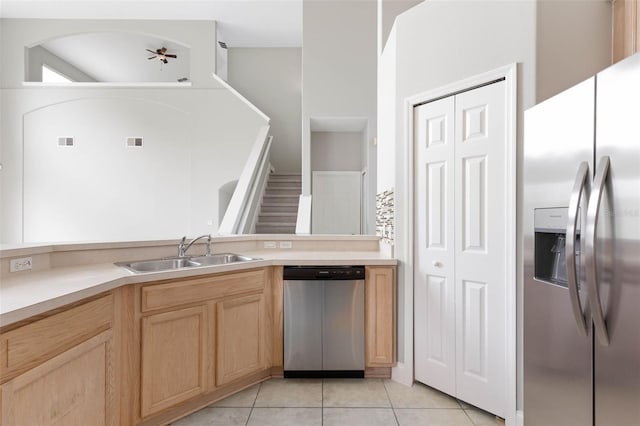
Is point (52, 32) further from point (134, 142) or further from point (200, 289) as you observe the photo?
point (200, 289)

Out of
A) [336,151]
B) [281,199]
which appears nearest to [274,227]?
[281,199]

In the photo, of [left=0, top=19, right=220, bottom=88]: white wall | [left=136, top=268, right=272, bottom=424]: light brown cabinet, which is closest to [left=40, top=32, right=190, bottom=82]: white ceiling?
[left=0, top=19, right=220, bottom=88]: white wall

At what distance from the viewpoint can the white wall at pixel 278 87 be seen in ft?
29.6

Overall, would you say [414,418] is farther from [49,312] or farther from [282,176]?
[282,176]

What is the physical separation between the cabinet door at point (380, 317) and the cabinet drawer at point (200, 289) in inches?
33.3

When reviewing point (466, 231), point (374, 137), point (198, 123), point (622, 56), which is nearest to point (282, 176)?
point (198, 123)

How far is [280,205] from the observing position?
7.03 m

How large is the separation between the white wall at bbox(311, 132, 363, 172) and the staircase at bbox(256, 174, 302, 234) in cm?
92

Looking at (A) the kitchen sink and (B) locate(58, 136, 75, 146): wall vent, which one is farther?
(B) locate(58, 136, 75, 146): wall vent

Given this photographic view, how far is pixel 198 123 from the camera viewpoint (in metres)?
7.27

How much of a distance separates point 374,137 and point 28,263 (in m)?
5.29

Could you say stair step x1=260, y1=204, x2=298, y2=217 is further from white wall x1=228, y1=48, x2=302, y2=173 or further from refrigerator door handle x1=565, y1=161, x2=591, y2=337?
refrigerator door handle x1=565, y1=161, x2=591, y2=337

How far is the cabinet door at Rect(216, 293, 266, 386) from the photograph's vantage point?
6.91 ft

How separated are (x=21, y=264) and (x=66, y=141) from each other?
714cm
